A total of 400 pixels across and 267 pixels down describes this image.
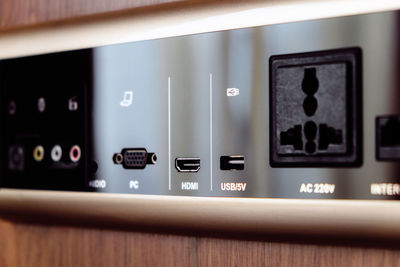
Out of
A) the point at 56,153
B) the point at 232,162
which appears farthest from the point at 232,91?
Answer: the point at 56,153

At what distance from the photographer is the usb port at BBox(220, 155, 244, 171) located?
0.32m

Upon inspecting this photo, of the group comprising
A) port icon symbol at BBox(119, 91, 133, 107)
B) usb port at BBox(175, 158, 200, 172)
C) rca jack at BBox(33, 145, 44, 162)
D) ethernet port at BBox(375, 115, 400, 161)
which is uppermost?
port icon symbol at BBox(119, 91, 133, 107)

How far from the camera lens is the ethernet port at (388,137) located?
0.27 meters

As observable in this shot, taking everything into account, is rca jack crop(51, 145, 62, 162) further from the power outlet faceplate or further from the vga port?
the power outlet faceplate

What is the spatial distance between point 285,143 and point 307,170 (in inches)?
0.8

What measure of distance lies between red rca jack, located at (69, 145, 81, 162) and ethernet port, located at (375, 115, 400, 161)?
0.21 m

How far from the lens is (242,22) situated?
1.04 ft

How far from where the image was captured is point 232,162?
32 cm

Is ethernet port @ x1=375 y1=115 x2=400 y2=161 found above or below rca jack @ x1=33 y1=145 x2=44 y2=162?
above

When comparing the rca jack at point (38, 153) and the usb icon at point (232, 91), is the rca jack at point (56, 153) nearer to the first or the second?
the rca jack at point (38, 153)

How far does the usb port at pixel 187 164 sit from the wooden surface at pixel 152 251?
0.05 meters

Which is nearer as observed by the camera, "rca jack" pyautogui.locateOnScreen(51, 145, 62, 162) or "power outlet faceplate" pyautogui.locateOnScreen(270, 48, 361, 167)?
"power outlet faceplate" pyautogui.locateOnScreen(270, 48, 361, 167)

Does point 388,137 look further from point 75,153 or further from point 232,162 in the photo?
point 75,153

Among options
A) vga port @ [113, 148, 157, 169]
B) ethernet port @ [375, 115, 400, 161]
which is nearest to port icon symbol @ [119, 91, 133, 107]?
vga port @ [113, 148, 157, 169]
